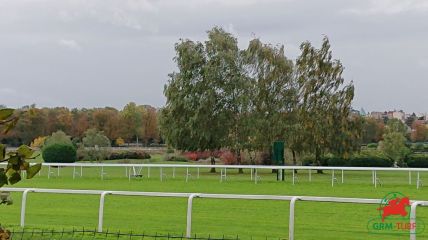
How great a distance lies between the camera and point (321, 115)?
33.0m

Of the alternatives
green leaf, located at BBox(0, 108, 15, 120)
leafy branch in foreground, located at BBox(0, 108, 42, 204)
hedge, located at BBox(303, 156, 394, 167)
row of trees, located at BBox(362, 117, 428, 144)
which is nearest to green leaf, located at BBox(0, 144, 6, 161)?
leafy branch in foreground, located at BBox(0, 108, 42, 204)

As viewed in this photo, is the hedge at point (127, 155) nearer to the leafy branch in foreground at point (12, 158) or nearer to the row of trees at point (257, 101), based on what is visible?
the row of trees at point (257, 101)

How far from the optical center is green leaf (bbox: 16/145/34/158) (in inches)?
75.1

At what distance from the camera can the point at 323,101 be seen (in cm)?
3325

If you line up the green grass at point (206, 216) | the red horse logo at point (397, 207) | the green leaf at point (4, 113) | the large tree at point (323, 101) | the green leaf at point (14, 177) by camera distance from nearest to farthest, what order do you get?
the green leaf at point (4, 113) < the green leaf at point (14, 177) < the red horse logo at point (397, 207) < the green grass at point (206, 216) < the large tree at point (323, 101)

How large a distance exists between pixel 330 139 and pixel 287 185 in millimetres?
13230

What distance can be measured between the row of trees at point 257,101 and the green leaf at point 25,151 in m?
30.7

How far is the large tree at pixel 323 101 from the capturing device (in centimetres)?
3278

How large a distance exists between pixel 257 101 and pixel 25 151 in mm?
31953

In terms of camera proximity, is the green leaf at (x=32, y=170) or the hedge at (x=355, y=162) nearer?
the green leaf at (x=32, y=170)

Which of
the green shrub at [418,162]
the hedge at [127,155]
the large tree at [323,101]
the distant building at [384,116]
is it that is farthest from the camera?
the distant building at [384,116]

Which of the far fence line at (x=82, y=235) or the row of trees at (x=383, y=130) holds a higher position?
the row of trees at (x=383, y=130)

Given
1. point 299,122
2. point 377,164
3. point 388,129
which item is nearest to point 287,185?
point 299,122

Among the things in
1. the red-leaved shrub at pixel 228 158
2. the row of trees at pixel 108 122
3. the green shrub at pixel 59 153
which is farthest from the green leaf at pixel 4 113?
the row of trees at pixel 108 122
